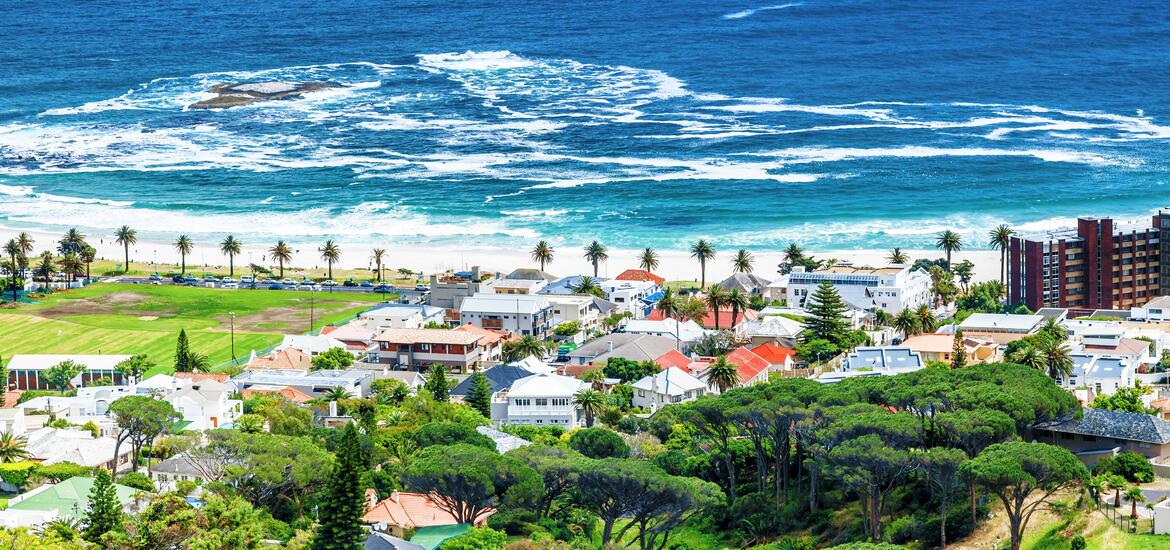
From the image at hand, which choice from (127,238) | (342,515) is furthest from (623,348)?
(127,238)

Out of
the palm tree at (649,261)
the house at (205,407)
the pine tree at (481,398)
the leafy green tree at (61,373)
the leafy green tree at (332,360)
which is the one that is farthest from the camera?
the palm tree at (649,261)

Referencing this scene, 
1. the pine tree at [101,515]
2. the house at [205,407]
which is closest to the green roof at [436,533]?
the pine tree at [101,515]

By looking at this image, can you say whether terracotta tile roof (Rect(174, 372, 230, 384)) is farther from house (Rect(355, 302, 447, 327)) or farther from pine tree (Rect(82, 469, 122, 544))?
pine tree (Rect(82, 469, 122, 544))

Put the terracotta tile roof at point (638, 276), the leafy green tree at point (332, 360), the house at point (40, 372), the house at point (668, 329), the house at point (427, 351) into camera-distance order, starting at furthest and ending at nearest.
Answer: the terracotta tile roof at point (638, 276) → the house at point (668, 329) → the house at point (427, 351) → the leafy green tree at point (332, 360) → the house at point (40, 372)

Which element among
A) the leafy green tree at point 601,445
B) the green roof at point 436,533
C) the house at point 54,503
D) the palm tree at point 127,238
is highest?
the palm tree at point 127,238

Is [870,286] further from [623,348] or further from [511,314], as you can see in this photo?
[511,314]

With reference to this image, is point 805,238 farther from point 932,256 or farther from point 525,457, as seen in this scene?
point 525,457

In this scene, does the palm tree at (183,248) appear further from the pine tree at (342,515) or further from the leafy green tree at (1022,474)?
the leafy green tree at (1022,474)
